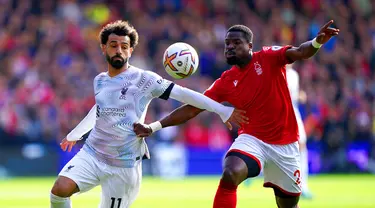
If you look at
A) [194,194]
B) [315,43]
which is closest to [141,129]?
[315,43]

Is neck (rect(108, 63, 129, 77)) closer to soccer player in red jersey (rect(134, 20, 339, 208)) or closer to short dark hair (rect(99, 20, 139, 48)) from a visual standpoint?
short dark hair (rect(99, 20, 139, 48))

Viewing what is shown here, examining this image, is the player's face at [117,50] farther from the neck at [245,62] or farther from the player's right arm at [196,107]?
the neck at [245,62]

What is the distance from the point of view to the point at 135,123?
8766mm

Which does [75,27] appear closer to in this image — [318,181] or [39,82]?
[39,82]

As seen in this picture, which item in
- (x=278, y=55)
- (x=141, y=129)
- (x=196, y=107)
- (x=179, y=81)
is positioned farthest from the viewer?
(x=179, y=81)

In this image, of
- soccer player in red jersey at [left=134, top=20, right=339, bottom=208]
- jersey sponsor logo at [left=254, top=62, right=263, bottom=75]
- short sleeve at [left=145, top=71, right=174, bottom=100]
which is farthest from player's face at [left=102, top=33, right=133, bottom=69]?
jersey sponsor logo at [left=254, top=62, right=263, bottom=75]

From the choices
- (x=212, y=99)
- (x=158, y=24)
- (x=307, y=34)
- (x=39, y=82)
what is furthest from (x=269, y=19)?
(x=212, y=99)

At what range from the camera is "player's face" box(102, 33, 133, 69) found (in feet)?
29.3

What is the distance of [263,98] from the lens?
9391mm

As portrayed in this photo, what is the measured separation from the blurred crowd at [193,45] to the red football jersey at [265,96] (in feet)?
38.4

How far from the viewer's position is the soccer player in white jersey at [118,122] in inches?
344

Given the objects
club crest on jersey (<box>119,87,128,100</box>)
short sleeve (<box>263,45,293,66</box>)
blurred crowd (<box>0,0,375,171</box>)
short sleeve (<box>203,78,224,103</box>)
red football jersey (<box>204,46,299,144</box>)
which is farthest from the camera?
blurred crowd (<box>0,0,375,171</box>)

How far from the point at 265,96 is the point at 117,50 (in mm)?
1767

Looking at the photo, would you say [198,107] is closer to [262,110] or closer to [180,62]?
[180,62]
